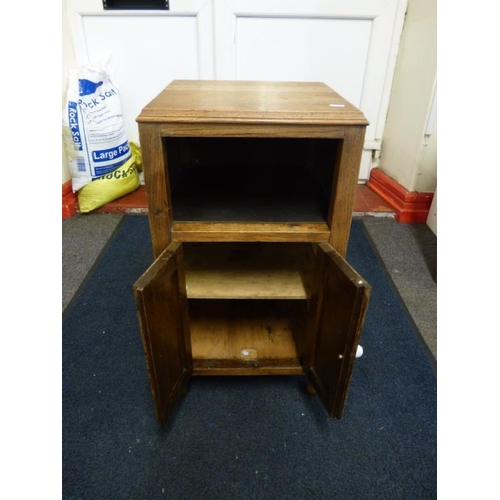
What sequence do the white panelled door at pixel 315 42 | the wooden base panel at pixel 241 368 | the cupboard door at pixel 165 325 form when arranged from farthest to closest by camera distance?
1. the white panelled door at pixel 315 42
2. the wooden base panel at pixel 241 368
3. the cupboard door at pixel 165 325

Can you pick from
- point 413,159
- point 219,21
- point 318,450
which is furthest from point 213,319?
point 219,21

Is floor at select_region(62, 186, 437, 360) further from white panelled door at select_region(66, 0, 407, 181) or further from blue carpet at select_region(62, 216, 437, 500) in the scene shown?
white panelled door at select_region(66, 0, 407, 181)

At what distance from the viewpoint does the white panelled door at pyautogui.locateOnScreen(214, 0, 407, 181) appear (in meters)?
1.63

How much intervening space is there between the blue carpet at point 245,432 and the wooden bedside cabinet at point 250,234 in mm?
111

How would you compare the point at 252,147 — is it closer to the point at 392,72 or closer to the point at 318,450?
the point at 318,450

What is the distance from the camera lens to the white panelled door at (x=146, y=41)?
64.2 inches

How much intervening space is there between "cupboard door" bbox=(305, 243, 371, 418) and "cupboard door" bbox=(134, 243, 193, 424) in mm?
305

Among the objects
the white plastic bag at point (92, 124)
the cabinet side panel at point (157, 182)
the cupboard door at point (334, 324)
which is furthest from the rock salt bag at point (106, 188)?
the cupboard door at point (334, 324)

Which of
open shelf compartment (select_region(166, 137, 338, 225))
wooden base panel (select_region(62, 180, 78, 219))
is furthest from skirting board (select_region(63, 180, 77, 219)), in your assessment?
open shelf compartment (select_region(166, 137, 338, 225))

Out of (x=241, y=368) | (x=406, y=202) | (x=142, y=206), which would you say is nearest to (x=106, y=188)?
(x=142, y=206)

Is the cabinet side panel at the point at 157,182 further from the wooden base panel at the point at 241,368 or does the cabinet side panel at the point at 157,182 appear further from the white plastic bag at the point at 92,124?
the white plastic bag at the point at 92,124

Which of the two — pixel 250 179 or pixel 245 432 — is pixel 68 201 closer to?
pixel 250 179

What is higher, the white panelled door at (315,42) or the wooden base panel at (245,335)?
the white panelled door at (315,42)

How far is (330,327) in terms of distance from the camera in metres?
0.74
